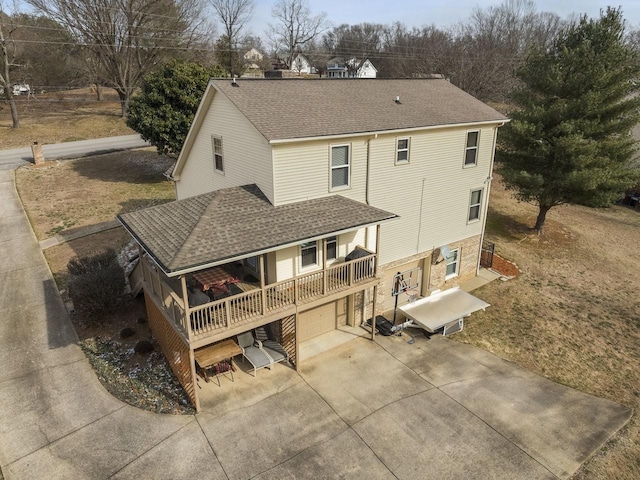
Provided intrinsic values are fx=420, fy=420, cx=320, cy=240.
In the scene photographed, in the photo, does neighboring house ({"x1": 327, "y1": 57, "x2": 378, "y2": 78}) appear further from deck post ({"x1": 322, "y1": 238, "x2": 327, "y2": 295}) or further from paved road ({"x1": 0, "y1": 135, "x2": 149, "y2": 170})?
deck post ({"x1": 322, "y1": 238, "x2": 327, "y2": 295})

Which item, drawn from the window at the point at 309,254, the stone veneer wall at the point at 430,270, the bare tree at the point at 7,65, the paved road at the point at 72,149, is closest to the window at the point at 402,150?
the stone veneer wall at the point at 430,270

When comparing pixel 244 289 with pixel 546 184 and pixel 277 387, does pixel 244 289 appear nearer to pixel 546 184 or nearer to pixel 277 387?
pixel 277 387

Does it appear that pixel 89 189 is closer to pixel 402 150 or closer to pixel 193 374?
pixel 193 374

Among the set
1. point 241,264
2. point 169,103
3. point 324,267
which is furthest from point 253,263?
point 169,103

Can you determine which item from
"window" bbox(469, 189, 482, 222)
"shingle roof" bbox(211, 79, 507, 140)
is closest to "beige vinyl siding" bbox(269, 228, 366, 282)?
"shingle roof" bbox(211, 79, 507, 140)

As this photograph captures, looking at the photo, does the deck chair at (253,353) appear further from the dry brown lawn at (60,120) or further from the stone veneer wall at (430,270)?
the dry brown lawn at (60,120)

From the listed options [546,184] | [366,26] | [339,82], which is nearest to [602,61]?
[546,184]
